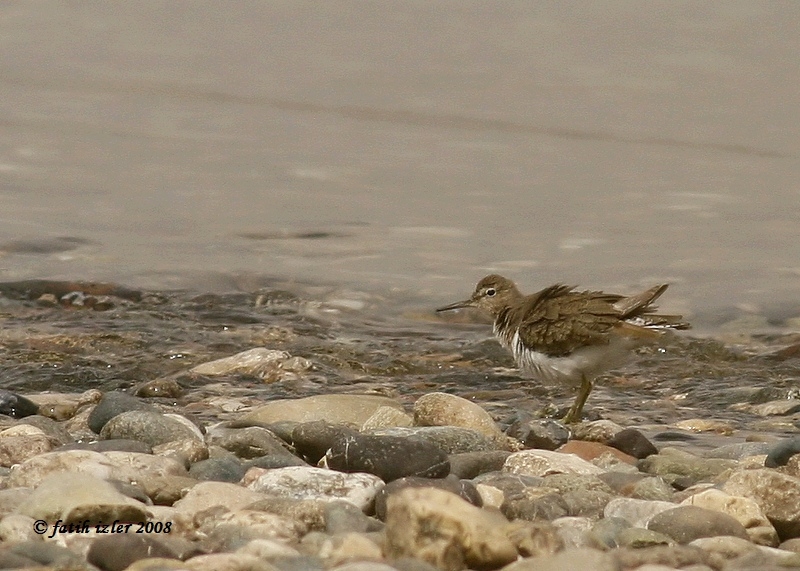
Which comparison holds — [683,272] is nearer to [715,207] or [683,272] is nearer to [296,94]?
[715,207]

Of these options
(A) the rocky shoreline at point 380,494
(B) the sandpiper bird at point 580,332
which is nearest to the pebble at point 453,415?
(A) the rocky shoreline at point 380,494

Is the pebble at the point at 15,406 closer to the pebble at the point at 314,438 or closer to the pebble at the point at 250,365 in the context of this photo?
the pebble at the point at 250,365

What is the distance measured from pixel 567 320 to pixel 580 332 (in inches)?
4.9

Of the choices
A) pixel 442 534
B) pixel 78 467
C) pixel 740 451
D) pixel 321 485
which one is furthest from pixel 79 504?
pixel 740 451

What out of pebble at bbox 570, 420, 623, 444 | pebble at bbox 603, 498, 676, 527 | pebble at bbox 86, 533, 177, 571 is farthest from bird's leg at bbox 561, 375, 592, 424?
pebble at bbox 86, 533, 177, 571

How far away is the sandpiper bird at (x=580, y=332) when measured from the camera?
647 cm

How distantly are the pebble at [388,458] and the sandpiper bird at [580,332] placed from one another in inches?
74.2

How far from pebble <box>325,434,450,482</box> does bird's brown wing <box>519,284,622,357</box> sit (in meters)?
1.97

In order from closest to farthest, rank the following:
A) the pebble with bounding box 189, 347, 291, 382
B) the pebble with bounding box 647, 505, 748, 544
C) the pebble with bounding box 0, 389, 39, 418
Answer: the pebble with bounding box 647, 505, 748, 544
the pebble with bounding box 0, 389, 39, 418
the pebble with bounding box 189, 347, 291, 382

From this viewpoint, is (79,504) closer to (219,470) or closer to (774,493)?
(219,470)

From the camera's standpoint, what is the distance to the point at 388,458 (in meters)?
4.62

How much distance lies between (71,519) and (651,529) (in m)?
1.64

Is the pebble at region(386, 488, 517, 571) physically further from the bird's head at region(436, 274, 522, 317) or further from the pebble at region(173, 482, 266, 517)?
the bird's head at region(436, 274, 522, 317)

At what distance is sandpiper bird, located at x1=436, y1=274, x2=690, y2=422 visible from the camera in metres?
6.47
